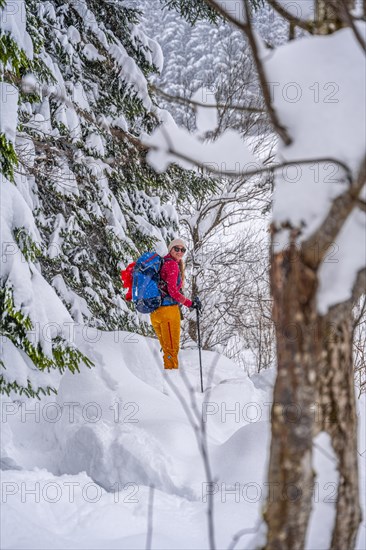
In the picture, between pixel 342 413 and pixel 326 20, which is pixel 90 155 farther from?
pixel 342 413

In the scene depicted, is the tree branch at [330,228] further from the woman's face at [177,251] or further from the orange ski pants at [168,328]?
the orange ski pants at [168,328]

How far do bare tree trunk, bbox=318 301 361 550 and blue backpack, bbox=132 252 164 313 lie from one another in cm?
412

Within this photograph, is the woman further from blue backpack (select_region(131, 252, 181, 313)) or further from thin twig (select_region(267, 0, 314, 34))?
thin twig (select_region(267, 0, 314, 34))

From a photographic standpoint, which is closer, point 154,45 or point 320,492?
point 320,492

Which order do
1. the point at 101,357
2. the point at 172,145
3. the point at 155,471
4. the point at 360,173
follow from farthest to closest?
1. the point at 101,357
2. the point at 155,471
3. the point at 172,145
4. the point at 360,173

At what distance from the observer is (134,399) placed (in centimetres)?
493

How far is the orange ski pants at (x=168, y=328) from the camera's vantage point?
238 inches


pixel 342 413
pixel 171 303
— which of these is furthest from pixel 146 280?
pixel 342 413

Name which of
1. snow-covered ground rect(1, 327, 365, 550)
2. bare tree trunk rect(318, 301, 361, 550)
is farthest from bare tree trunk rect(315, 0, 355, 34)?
snow-covered ground rect(1, 327, 365, 550)

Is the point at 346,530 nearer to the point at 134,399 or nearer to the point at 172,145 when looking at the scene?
the point at 172,145

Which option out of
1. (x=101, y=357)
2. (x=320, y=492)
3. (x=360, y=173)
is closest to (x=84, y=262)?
(x=101, y=357)

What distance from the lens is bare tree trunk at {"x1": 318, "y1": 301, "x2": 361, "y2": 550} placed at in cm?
165

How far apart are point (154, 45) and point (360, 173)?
7007mm

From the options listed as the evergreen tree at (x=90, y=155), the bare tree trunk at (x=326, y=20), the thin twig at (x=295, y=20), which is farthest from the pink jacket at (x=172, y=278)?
the bare tree trunk at (x=326, y=20)
